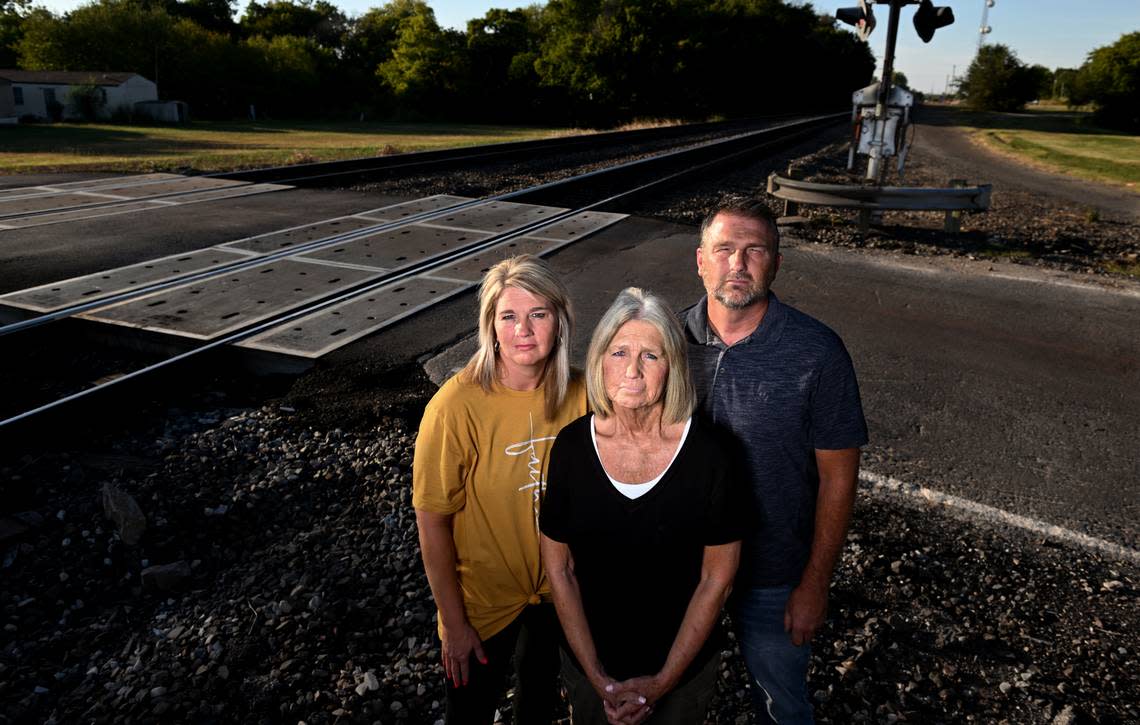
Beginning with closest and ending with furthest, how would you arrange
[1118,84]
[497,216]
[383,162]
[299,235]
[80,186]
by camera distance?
1. [299,235]
2. [497,216]
3. [80,186]
4. [383,162]
5. [1118,84]

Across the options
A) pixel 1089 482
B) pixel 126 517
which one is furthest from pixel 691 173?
pixel 126 517

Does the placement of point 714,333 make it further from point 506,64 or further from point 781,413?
point 506,64

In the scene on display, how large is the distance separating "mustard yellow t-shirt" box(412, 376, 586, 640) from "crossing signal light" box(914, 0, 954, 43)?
11.4 m

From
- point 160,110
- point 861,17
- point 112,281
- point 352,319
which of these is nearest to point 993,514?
point 352,319

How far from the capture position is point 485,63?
247 feet

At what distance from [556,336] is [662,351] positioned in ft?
1.22

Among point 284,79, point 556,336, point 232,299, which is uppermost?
point 284,79

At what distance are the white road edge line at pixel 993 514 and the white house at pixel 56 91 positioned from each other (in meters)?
64.6

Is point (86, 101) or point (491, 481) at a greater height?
point (86, 101)

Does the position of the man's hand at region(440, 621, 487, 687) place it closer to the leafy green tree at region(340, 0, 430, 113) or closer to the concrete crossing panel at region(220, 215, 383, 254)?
the concrete crossing panel at region(220, 215, 383, 254)

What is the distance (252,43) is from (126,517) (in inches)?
3432

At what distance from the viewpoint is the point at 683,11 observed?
70250mm

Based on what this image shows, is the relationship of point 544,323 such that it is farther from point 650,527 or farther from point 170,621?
point 170,621

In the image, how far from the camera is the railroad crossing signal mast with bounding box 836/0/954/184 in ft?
36.2
